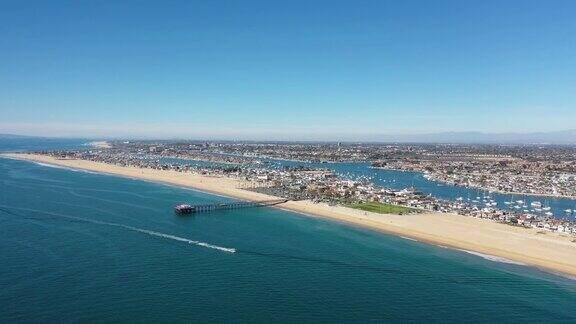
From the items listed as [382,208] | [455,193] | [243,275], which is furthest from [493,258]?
[455,193]

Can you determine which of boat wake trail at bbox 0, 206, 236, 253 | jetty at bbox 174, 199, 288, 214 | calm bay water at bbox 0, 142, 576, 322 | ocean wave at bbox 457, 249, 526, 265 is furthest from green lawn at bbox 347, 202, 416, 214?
boat wake trail at bbox 0, 206, 236, 253

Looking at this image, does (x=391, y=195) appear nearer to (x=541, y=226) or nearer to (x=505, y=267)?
(x=541, y=226)

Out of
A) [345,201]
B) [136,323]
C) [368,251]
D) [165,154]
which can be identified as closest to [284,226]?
[368,251]

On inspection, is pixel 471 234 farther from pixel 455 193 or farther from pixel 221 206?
pixel 455 193

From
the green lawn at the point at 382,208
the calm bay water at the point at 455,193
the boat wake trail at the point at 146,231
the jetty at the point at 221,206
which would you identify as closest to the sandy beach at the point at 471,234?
the green lawn at the point at 382,208

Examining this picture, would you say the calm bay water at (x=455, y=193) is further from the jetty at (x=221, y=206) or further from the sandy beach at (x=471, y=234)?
the jetty at (x=221, y=206)

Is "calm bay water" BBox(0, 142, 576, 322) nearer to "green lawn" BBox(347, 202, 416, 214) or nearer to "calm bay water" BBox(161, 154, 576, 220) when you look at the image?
"green lawn" BBox(347, 202, 416, 214)
